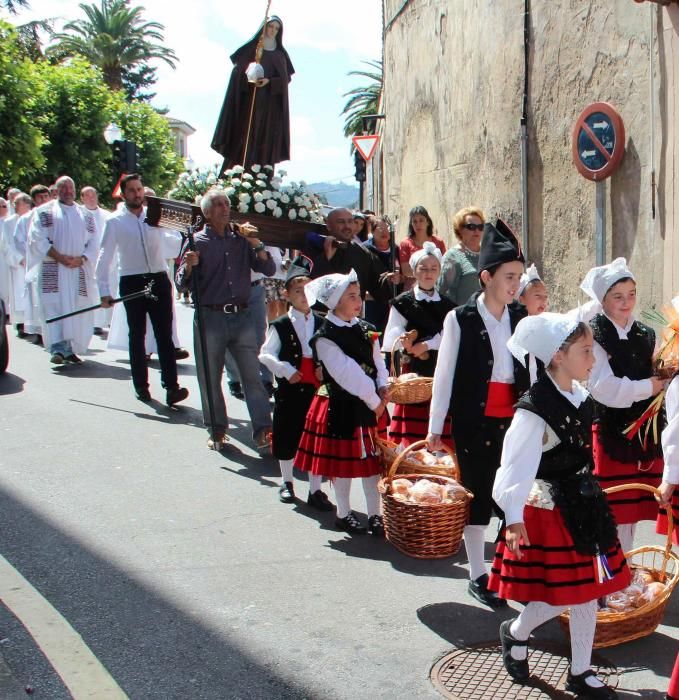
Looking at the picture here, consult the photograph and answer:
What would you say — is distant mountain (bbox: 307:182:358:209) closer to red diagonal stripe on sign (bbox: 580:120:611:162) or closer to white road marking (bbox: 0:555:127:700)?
red diagonal stripe on sign (bbox: 580:120:611:162)

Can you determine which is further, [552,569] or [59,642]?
[59,642]

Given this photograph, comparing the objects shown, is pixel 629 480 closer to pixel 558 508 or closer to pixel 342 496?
pixel 558 508

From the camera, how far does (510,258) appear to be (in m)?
5.05

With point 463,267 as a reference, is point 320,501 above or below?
below

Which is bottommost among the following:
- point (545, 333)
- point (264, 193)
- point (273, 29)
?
point (545, 333)

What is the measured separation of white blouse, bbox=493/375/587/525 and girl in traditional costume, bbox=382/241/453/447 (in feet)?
8.93

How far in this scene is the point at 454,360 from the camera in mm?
5156

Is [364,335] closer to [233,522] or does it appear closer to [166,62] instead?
[233,522]

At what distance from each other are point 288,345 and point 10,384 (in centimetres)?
500

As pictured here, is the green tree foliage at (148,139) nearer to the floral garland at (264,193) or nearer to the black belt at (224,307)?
the floral garland at (264,193)

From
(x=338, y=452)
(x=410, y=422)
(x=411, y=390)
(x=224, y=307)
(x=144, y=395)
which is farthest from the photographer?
(x=144, y=395)

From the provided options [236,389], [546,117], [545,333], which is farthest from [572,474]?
[546,117]

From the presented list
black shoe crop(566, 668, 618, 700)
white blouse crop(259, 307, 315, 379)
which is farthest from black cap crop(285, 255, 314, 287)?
black shoe crop(566, 668, 618, 700)

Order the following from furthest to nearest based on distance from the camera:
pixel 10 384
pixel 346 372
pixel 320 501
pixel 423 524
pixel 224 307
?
pixel 10 384 → pixel 224 307 → pixel 320 501 → pixel 346 372 → pixel 423 524
